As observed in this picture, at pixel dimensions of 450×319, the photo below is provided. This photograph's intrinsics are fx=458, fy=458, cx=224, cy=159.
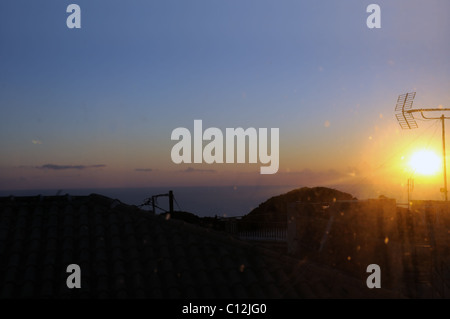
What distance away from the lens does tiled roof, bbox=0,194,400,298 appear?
7133mm

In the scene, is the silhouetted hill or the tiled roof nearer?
the tiled roof

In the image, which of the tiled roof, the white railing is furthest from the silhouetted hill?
the tiled roof

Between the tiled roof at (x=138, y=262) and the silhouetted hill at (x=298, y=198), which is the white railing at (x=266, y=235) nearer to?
the silhouetted hill at (x=298, y=198)

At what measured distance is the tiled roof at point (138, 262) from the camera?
7.13m

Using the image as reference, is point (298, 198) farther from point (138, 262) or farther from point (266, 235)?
point (138, 262)

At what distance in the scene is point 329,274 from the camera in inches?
306

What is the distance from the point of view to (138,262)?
7.69 metres

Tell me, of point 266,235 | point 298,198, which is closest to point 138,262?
point 266,235

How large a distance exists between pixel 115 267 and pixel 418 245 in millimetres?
9731

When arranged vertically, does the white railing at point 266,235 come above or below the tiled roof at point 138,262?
below

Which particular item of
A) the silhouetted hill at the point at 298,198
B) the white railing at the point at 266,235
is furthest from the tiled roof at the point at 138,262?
the silhouetted hill at the point at 298,198

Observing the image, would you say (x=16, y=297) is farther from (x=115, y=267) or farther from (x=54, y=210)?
(x=54, y=210)

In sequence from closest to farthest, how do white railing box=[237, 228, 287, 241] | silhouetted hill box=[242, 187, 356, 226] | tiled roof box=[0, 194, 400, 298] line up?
1. tiled roof box=[0, 194, 400, 298]
2. white railing box=[237, 228, 287, 241]
3. silhouetted hill box=[242, 187, 356, 226]

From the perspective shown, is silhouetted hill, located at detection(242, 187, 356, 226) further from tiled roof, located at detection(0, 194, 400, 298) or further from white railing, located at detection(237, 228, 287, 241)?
tiled roof, located at detection(0, 194, 400, 298)
